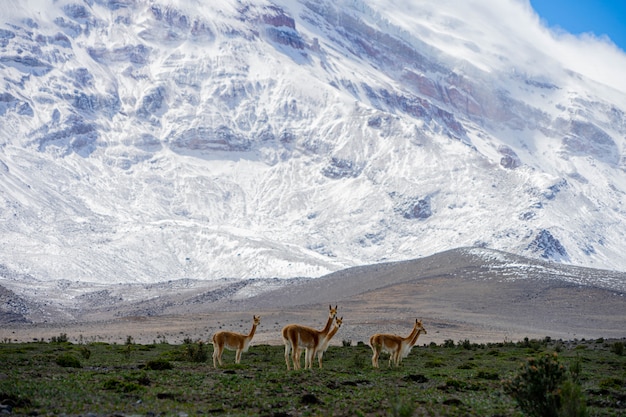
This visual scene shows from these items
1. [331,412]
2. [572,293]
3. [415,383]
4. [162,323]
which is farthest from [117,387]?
[572,293]

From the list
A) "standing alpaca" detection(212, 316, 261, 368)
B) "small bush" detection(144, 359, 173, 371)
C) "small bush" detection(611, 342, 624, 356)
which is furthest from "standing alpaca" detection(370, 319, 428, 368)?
"small bush" detection(611, 342, 624, 356)

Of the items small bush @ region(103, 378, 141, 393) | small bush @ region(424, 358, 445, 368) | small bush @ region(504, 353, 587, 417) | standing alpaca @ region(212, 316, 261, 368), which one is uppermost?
standing alpaca @ region(212, 316, 261, 368)

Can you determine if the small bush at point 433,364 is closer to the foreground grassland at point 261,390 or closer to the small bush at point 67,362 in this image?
the foreground grassland at point 261,390

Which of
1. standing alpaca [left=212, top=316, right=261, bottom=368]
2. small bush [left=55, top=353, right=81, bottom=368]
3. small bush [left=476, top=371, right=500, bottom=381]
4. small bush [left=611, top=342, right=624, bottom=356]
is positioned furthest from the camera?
small bush [left=611, top=342, right=624, bottom=356]

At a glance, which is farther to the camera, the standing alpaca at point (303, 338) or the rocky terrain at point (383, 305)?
the rocky terrain at point (383, 305)

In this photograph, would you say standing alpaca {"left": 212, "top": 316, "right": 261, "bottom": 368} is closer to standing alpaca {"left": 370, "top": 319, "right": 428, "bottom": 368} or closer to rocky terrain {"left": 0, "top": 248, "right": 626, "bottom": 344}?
standing alpaca {"left": 370, "top": 319, "right": 428, "bottom": 368}

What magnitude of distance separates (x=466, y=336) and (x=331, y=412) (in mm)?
56027

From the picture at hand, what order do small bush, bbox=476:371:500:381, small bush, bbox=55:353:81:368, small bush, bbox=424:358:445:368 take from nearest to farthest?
small bush, bbox=476:371:500:381 < small bush, bbox=55:353:81:368 < small bush, bbox=424:358:445:368

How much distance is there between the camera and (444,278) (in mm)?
125125

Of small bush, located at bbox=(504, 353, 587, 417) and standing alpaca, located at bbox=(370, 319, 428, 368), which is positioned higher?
standing alpaca, located at bbox=(370, 319, 428, 368)

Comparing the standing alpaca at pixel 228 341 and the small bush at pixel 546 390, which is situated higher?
the standing alpaca at pixel 228 341

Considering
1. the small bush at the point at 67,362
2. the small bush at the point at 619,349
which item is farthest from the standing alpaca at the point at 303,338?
the small bush at the point at 619,349

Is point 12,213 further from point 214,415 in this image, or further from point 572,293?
point 214,415

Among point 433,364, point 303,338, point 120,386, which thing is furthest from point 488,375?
point 120,386
